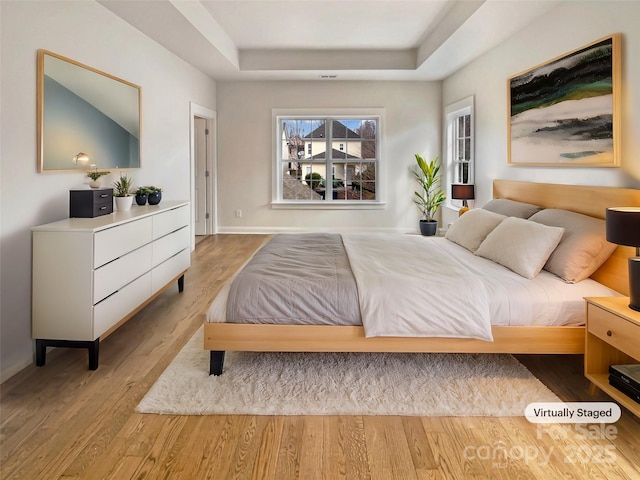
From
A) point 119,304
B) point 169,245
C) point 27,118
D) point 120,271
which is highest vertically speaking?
point 27,118

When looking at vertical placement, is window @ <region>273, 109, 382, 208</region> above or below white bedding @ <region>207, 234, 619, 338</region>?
above

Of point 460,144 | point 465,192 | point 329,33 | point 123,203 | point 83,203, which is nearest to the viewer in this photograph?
point 83,203

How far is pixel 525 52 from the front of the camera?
13.6 feet

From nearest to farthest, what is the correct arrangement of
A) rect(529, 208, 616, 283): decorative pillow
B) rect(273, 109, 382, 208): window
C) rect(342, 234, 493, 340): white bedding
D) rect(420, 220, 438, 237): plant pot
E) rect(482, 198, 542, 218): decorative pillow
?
rect(342, 234, 493, 340): white bedding
rect(529, 208, 616, 283): decorative pillow
rect(482, 198, 542, 218): decorative pillow
rect(420, 220, 438, 237): plant pot
rect(273, 109, 382, 208): window

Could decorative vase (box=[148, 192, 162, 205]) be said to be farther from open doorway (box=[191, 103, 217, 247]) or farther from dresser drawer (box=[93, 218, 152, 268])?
open doorway (box=[191, 103, 217, 247])

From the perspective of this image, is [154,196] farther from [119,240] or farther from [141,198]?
[119,240]

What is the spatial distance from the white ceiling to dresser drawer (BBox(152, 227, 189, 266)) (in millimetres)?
1916

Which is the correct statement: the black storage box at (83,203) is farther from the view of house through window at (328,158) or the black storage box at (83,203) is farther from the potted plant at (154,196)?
the view of house through window at (328,158)

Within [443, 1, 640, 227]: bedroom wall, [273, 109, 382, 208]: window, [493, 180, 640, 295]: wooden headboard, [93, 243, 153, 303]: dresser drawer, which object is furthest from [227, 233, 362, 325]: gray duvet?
[273, 109, 382, 208]: window

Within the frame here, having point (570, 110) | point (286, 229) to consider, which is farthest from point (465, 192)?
point (286, 229)

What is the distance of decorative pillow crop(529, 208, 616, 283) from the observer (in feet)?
8.77

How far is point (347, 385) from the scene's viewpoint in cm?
241

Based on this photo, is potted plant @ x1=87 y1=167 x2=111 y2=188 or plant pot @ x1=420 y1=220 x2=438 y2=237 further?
plant pot @ x1=420 y1=220 x2=438 y2=237

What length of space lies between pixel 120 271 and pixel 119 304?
215mm
